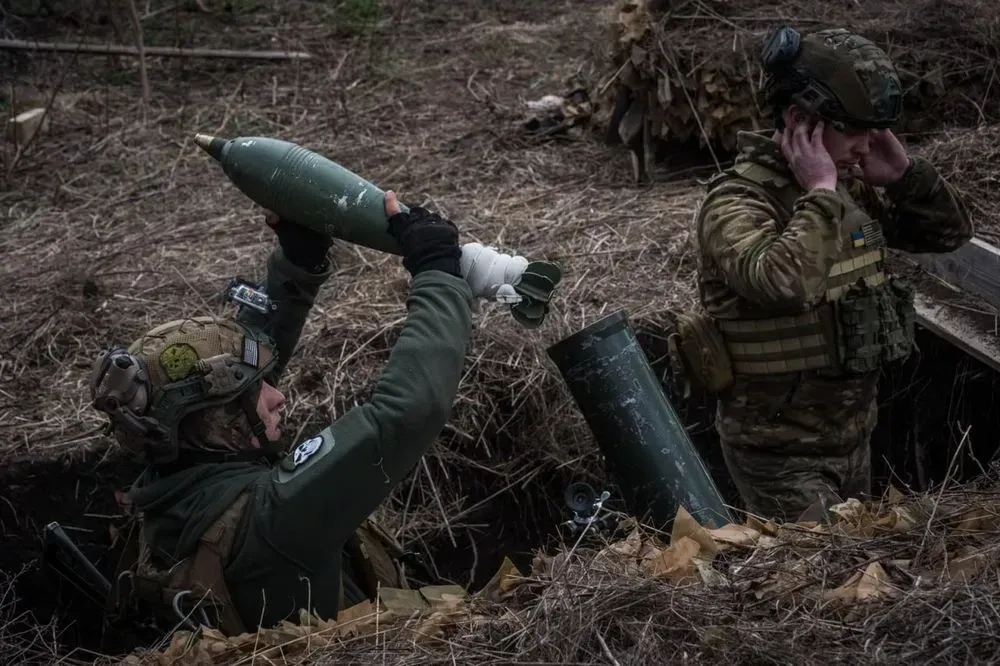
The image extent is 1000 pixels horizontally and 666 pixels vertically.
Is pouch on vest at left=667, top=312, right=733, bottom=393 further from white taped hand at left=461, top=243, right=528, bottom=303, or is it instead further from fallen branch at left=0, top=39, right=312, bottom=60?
fallen branch at left=0, top=39, right=312, bottom=60

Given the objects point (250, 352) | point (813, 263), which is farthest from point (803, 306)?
point (250, 352)

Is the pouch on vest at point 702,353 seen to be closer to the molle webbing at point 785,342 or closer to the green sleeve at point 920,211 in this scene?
the molle webbing at point 785,342

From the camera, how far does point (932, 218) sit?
4.16 meters

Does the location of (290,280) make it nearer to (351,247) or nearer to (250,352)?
(250,352)

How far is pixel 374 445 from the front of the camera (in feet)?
9.79

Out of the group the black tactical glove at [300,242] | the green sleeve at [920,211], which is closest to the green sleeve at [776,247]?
the green sleeve at [920,211]

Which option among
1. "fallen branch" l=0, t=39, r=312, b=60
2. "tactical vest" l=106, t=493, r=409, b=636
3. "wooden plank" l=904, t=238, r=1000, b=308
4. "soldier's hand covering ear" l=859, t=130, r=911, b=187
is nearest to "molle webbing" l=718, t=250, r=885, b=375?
"soldier's hand covering ear" l=859, t=130, r=911, b=187

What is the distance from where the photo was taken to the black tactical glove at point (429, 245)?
3.21 meters

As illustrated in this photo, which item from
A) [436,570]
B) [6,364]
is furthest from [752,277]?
[6,364]

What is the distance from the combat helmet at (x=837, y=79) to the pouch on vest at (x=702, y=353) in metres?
0.82

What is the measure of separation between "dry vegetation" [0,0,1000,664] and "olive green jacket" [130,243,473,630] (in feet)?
0.92

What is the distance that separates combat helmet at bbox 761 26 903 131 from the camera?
12.1 feet

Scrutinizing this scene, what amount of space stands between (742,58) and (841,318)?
3.45 metres

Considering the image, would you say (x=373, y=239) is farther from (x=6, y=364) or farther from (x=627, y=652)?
(x=6, y=364)
